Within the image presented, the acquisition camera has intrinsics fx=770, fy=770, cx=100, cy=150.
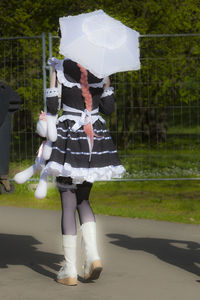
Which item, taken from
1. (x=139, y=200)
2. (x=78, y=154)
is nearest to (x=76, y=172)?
(x=78, y=154)

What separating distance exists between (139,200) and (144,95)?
3.07 m

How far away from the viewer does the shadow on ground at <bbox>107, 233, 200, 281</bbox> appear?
6297 millimetres

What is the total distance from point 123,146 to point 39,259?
6117mm

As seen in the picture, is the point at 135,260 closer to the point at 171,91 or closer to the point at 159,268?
the point at 159,268

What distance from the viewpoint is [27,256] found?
670cm

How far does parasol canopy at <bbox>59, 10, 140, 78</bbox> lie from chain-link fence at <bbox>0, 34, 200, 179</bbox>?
6.08 metres

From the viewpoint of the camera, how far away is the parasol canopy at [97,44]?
5.59 m

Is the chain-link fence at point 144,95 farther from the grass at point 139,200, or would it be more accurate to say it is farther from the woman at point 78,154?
the woman at point 78,154

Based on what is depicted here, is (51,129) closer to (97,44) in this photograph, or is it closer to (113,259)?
(97,44)

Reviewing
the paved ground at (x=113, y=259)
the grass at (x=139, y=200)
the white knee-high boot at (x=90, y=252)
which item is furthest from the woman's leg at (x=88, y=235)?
the grass at (x=139, y=200)

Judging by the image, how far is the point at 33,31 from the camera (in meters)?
16.6

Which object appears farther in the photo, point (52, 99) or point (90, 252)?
point (90, 252)

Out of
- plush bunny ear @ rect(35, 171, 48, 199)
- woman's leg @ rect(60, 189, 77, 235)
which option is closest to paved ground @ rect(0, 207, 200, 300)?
woman's leg @ rect(60, 189, 77, 235)

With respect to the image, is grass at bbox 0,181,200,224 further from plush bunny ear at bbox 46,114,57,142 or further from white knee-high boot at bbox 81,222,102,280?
plush bunny ear at bbox 46,114,57,142
